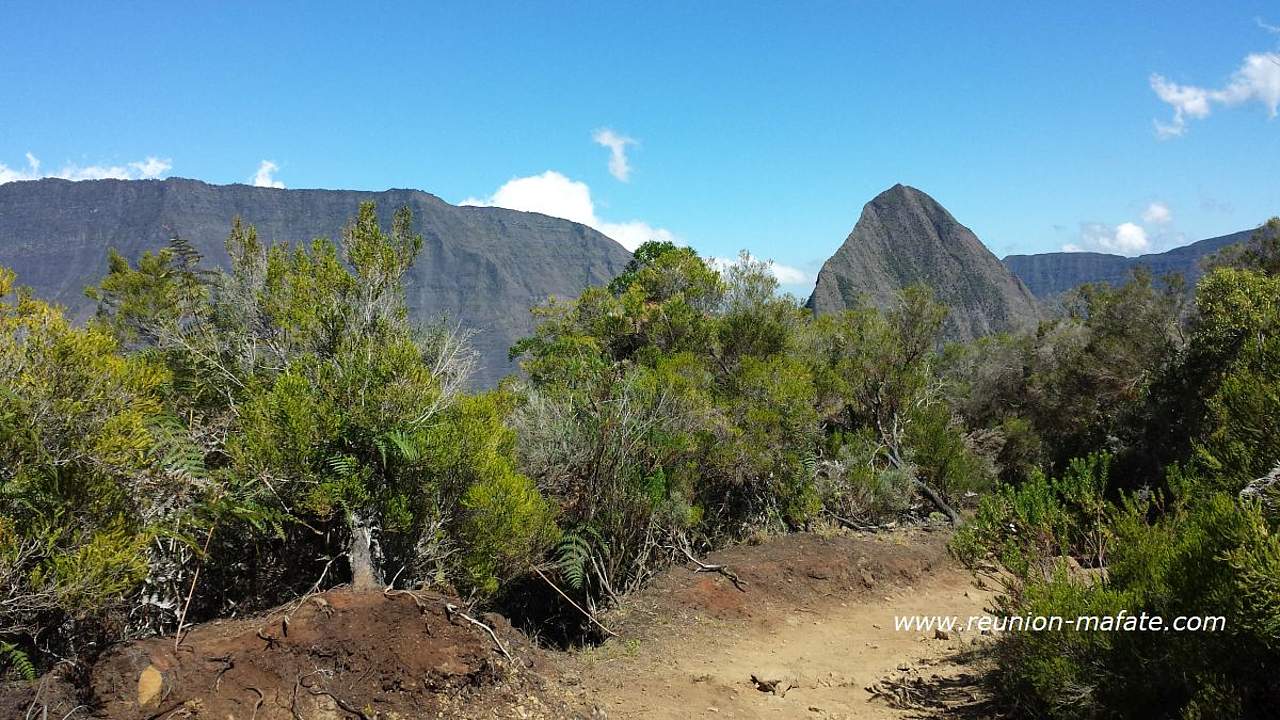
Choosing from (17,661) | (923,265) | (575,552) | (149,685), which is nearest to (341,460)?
(149,685)

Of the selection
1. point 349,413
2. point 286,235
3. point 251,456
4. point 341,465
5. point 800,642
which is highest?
point 286,235

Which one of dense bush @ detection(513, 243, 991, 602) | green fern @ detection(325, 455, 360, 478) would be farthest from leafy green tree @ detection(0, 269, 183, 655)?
dense bush @ detection(513, 243, 991, 602)

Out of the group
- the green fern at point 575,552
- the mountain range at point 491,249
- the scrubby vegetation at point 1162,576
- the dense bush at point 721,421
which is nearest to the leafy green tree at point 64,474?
the green fern at point 575,552

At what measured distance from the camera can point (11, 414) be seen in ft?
13.1

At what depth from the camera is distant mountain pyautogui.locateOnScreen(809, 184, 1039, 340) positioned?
6766 centimetres

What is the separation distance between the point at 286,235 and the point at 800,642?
4354 inches

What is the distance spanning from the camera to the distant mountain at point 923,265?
222 feet

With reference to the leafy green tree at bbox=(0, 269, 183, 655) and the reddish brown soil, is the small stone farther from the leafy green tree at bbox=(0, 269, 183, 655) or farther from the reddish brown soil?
the leafy green tree at bbox=(0, 269, 183, 655)

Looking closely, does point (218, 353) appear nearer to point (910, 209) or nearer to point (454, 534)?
point (454, 534)

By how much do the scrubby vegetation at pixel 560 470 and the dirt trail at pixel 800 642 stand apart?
2.70ft

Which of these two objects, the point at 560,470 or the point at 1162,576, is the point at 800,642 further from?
the point at 1162,576

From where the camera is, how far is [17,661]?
163 inches

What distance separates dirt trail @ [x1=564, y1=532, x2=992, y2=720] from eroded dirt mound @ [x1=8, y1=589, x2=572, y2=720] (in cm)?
107

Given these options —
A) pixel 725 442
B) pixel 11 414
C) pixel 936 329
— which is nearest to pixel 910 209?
pixel 936 329
